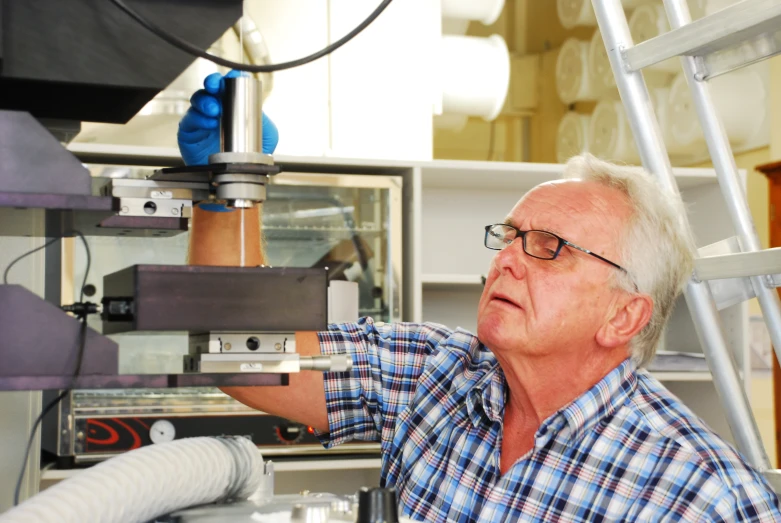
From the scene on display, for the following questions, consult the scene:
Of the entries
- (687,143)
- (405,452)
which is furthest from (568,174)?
(687,143)

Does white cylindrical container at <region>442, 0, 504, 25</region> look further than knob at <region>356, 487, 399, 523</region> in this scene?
Yes

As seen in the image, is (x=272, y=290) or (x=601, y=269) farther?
(x=601, y=269)

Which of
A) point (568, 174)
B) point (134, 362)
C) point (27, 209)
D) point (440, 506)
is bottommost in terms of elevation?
point (440, 506)

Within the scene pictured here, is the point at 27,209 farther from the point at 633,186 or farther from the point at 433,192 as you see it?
the point at 433,192

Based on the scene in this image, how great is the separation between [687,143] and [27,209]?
268cm

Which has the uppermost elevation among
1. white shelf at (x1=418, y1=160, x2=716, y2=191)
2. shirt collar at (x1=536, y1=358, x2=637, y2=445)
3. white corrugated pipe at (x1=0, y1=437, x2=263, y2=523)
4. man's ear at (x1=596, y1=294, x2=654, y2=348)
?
white shelf at (x1=418, y1=160, x2=716, y2=191)

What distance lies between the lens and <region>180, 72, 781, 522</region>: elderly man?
3.68ft

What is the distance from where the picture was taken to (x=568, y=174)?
1.45m

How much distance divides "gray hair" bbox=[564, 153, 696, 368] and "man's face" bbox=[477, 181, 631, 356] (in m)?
0.02

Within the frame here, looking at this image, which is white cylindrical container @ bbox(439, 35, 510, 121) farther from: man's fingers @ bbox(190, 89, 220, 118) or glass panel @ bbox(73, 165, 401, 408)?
man's fingers @ bbox(190, 89, 220, 118)

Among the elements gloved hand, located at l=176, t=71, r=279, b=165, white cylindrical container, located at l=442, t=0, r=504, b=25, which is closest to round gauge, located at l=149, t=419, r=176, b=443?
gloved hand, located at l=176, t=71, r=279, b=165

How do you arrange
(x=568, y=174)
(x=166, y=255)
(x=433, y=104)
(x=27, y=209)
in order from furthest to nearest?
(x=433, y=104) < (x=166, y=255) < (x=568, y=174) < (x=27, y=209)

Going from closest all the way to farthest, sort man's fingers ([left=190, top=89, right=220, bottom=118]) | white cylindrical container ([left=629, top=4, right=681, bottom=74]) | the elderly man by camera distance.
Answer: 1. man's fingers ([left=190, top=89, right=220, bottom=118])
2. the elderly man
3. white cylindrical container ([left=629, top=4, right=681, bottom=74])

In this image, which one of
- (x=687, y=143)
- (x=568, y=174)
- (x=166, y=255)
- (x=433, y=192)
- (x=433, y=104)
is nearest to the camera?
(x=568, y=174)
